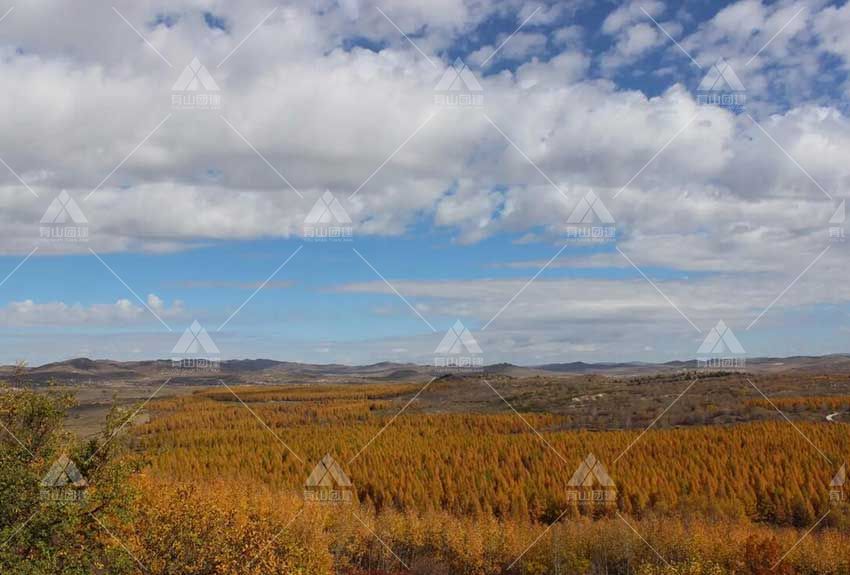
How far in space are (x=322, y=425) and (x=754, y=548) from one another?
56.6 metres

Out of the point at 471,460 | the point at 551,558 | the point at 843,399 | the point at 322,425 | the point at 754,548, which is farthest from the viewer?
the point at 322,425

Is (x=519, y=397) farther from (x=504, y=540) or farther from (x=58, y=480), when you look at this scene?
(x=58, y=480)

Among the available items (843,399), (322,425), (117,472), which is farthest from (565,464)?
(322,425)

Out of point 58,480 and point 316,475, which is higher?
point 58,480

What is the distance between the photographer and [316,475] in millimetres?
43094

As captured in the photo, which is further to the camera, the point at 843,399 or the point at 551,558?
the point at 843,399

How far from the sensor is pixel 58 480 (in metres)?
17.5

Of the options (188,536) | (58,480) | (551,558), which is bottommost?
(551,558)

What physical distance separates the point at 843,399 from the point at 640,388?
22782 millimetres

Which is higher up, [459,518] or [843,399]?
[843,399]

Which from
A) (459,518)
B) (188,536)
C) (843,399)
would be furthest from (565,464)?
(843,399)

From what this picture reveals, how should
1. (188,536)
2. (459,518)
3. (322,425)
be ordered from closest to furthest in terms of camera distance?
1. (188,536)
2. (459,518)
3. (322,425)

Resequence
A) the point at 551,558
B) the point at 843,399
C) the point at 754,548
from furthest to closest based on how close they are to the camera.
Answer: the point at 843,399
the point at 551,558
the point at 754,548

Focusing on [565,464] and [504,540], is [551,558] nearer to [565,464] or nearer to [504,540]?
[504,540]
